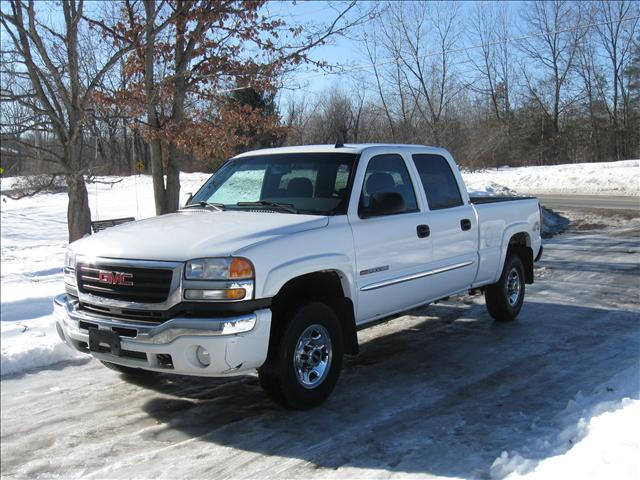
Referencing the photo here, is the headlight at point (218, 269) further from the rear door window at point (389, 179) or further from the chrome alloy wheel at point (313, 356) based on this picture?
the rear door window at point (389, 179)

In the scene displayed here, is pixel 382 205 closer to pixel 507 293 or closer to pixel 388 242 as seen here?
pixel 388 242

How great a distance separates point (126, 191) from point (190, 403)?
3065 cm

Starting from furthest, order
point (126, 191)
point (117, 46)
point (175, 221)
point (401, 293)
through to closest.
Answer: point (126, 191)
point (117, 46)
point (401, 293)
point (175, 221)

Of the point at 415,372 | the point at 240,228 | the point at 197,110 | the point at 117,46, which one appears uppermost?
the point at 117,46

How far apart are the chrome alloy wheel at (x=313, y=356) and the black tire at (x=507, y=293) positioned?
305cm

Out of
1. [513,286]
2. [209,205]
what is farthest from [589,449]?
[513,286]

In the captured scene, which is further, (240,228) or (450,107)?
(450,107)

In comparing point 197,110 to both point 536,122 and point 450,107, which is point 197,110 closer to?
point 450,107

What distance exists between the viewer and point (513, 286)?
7.50 m

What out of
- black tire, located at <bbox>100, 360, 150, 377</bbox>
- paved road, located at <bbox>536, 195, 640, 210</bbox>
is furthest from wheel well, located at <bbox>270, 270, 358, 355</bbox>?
paved road, located at <bbox>536, 195, 640, 210</bbox>

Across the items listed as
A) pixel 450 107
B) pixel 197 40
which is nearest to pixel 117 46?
pixel 197 40

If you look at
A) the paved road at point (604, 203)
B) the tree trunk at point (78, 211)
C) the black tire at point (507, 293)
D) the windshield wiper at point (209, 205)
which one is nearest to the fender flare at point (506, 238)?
the black tire at point (507, 293)

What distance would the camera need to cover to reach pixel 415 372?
18.2 ft

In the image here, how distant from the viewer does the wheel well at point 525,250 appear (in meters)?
7.55
